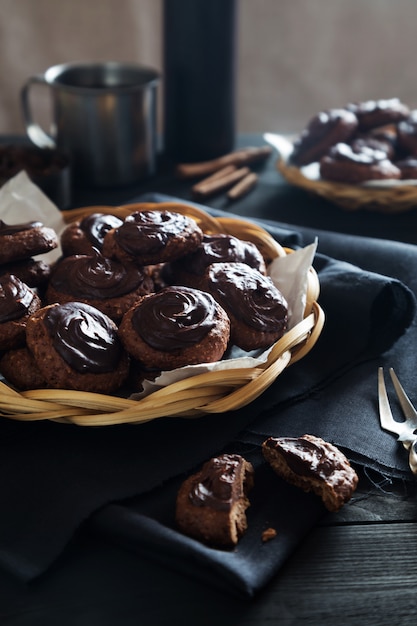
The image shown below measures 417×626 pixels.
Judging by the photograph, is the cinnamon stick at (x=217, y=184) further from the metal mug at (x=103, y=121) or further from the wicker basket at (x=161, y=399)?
the wicker basket at (x=161, y=399)

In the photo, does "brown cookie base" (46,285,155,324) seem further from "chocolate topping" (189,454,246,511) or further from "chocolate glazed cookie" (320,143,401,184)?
"chocolate glazed cookie" (320,143,401,184)

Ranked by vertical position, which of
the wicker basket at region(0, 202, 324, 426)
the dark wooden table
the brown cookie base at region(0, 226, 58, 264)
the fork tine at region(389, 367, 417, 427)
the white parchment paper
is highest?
the brown cookie base at region(0, 226, 58, 264)

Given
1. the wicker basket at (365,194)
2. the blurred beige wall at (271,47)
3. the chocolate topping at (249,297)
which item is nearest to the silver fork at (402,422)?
the chocolate topping at (249,297)

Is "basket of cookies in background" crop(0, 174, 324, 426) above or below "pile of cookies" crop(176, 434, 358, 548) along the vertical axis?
above

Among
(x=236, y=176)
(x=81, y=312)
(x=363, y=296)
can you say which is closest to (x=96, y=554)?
(x=81, y=312)

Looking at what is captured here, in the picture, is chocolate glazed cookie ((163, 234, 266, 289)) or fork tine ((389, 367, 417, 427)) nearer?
fork tine ((389, 367, 417, 427))

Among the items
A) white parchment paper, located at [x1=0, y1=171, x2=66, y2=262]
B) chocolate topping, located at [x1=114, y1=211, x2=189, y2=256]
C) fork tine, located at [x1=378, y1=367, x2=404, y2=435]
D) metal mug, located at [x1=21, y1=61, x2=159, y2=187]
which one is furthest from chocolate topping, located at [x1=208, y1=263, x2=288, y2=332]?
metal mug, located at [x1=21, y1=61, x2=159, y2=187]

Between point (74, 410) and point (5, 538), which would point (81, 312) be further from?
point (5, 538)
